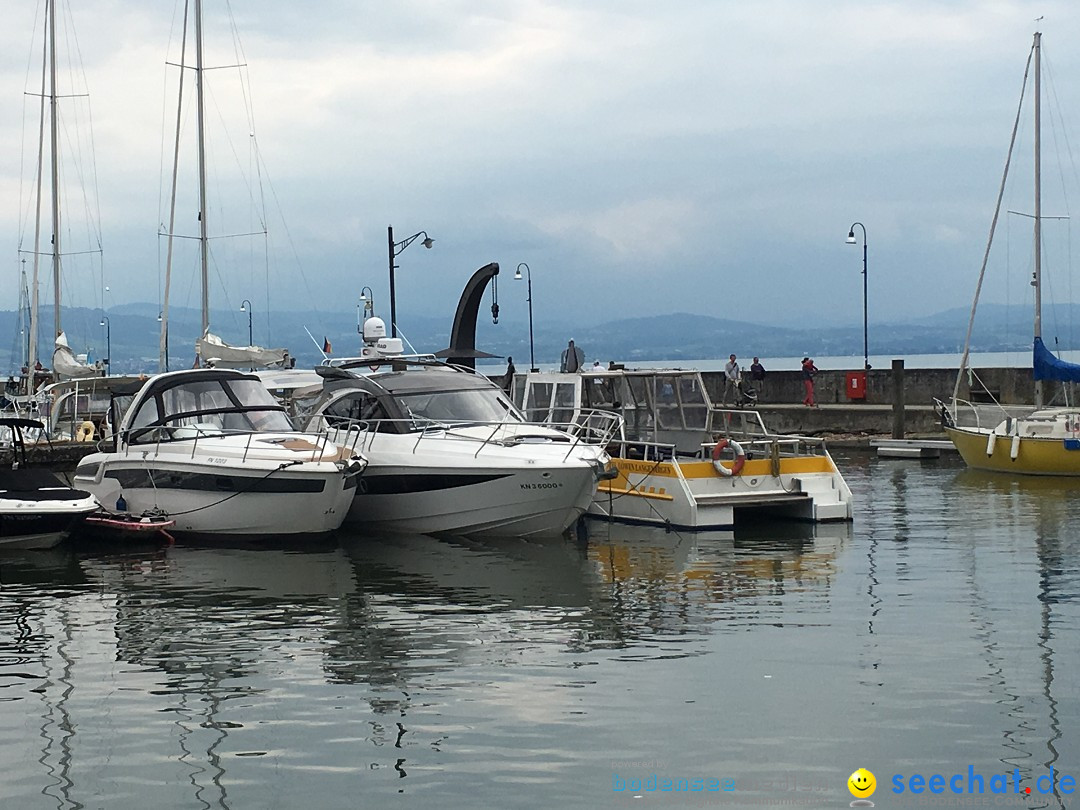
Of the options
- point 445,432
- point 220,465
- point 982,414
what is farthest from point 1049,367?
point 220,465

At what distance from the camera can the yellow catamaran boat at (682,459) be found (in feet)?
68.3

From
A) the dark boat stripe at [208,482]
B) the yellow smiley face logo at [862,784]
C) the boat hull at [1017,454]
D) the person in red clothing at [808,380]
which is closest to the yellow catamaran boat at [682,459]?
the dark boat stripe at [208,482]

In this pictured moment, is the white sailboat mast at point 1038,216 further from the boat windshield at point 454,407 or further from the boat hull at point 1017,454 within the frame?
the boat windshield at point 454,407

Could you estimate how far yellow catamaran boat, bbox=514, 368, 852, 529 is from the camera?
68.3 ft

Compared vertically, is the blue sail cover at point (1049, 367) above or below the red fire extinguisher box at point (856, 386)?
above

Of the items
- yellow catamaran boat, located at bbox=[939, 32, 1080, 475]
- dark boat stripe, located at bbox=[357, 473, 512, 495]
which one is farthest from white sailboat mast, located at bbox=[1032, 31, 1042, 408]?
dark boat stripe, located at bbox=[357, 473, 512, 495]

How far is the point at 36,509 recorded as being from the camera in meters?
18.9

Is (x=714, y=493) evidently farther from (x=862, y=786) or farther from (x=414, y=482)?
(x=862, y=786)

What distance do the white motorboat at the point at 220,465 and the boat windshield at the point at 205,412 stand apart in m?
0.02

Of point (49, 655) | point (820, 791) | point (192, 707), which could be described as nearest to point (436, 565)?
point (49, 655)

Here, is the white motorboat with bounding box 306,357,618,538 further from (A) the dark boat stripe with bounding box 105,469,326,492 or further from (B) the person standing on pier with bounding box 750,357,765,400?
(B) the person standing on pier with bounding box 750,357,765,400

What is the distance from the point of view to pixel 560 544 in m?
19.9

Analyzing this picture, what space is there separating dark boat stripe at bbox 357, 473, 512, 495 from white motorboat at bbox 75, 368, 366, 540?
2.86 feet

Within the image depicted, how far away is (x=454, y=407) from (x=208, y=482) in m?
3.82
